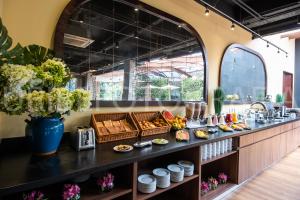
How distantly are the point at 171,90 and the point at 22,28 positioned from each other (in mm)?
1846

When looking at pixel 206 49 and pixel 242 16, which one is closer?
pixel 206 49

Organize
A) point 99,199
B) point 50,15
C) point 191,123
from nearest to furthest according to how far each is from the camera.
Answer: point 99,199 → point 50,15 → point 191,123

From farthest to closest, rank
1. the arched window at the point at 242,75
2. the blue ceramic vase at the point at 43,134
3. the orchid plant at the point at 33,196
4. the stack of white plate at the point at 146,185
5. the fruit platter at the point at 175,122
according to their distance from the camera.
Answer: the arched window at the point at 242,75 → the fruit platter at the point at 175,122 → the stack of white plate at the point at 146,185 → the blue ceramic vase at the point at 43,134 → the orchid plant at the point at 33,196

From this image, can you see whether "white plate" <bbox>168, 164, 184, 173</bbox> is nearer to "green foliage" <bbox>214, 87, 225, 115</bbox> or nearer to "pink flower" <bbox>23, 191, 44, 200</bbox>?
"pink flower" <bbox>23, 191, 44, 200</bbox>

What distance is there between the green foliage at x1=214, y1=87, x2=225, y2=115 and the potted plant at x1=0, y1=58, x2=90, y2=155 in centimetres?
243

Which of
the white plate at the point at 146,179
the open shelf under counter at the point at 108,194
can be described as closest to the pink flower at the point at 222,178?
the white plate at the point at 146,179

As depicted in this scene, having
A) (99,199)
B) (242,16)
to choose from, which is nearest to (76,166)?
(99,199)

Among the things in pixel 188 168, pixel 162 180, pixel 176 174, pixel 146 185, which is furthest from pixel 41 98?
pixel 188 168

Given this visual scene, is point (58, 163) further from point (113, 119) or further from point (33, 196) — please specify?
point (113, 119)

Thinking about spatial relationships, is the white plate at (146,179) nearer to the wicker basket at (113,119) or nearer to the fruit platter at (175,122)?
the wicker basket at (113,119)

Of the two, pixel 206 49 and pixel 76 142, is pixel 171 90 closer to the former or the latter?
pixel 206 49

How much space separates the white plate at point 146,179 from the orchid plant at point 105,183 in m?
0.33

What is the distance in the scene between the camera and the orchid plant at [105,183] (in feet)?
4.67

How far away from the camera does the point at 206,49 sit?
3.23m
